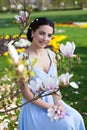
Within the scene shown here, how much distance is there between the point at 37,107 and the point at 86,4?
61.0 metres

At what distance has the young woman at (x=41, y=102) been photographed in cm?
425

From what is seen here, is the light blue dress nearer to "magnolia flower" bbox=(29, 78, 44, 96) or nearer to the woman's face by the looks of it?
the woman's face

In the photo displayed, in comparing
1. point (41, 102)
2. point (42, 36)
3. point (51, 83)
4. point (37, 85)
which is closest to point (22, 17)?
point (37, 85)

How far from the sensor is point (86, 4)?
2537 inches

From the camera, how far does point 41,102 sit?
14.2 ft

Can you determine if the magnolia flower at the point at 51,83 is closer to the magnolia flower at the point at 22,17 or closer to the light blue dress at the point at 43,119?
the magnolia flower at the point at 22,17

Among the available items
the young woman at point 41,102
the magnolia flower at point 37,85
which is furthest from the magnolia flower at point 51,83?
the young woman at point 41,102

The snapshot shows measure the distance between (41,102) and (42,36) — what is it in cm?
62

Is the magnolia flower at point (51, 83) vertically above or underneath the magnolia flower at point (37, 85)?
above

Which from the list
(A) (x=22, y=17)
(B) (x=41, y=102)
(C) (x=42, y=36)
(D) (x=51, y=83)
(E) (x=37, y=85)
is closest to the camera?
(D) (x=51, y=83)

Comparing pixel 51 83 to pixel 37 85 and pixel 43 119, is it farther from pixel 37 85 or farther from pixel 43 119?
pixel 43 119

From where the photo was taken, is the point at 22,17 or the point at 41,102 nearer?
the point at 22,17

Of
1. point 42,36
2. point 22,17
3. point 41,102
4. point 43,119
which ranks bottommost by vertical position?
point 43,119

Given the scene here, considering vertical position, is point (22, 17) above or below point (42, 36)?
above
